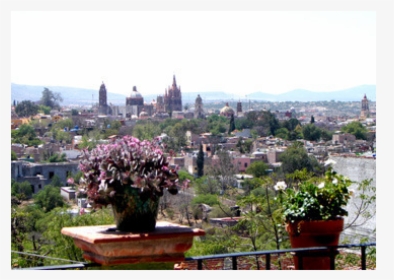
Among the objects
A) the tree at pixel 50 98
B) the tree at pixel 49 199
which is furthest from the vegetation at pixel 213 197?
the tree at pixel 50 98

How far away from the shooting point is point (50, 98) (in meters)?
98.1

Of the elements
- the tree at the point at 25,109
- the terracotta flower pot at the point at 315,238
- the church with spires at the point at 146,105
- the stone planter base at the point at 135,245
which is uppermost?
the church with spires at the point at 146,105

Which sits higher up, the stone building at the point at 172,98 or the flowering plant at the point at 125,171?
the stone building at the point at 172,98

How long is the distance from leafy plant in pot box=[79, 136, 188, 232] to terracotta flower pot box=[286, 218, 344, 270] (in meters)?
0.74

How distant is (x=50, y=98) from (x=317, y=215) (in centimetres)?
9735

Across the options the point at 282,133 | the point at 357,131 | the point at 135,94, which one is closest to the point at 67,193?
the point at 282,133

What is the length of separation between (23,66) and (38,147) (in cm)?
639

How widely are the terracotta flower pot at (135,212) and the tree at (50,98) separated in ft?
315

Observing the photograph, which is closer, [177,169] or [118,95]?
[177,169]

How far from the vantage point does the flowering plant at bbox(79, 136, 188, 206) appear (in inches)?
88.0

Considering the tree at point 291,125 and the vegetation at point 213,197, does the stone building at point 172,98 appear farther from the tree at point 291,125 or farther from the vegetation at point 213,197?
the tree at point 291,125

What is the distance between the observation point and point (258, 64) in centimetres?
6831

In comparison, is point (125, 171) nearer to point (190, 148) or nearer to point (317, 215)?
point (317, 215)

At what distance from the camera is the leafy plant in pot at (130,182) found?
2.24m
